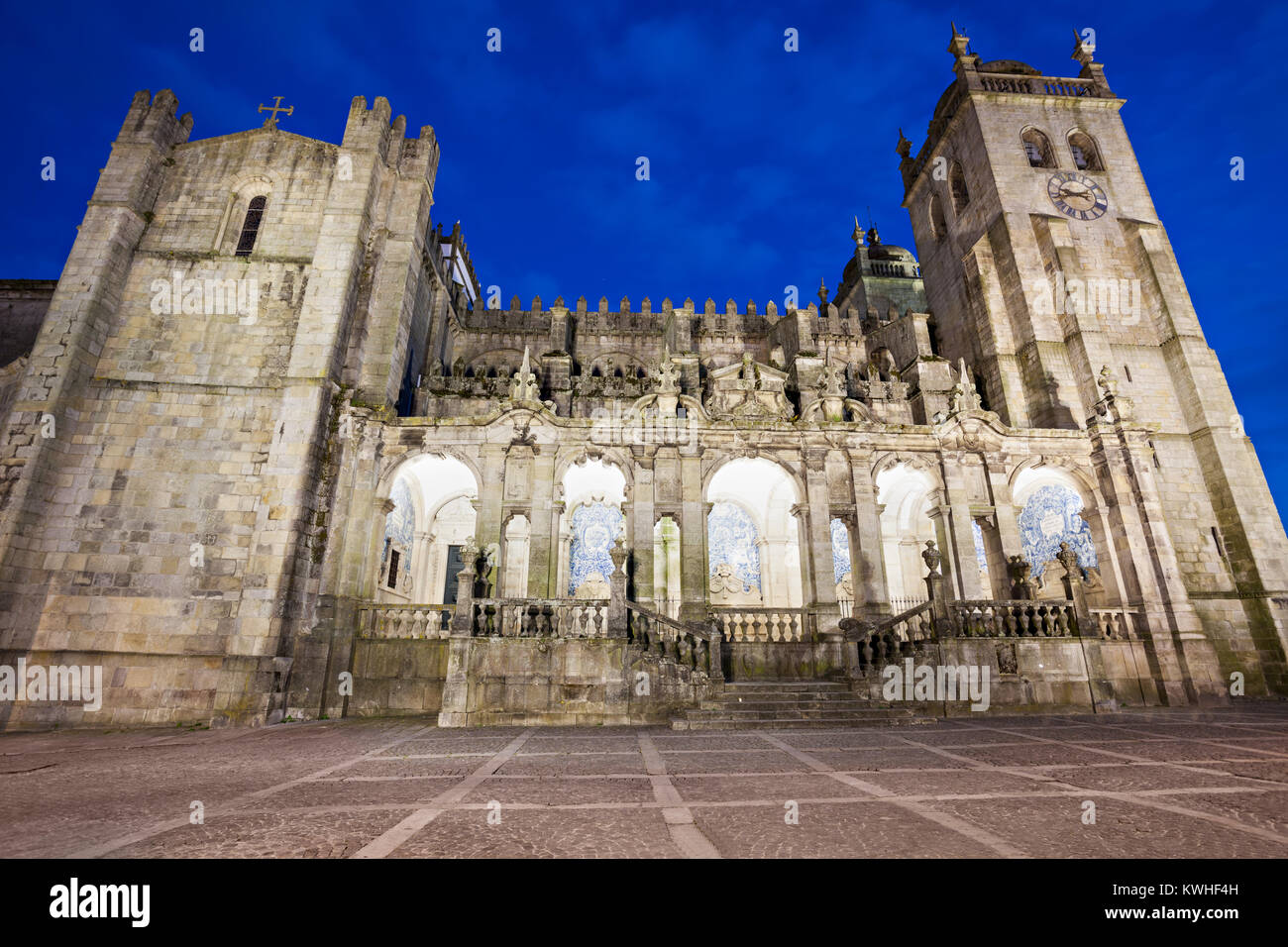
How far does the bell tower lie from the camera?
55.3 feet

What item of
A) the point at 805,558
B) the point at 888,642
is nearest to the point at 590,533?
the point at 805,558

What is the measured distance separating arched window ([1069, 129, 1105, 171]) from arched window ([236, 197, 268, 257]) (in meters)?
32.5

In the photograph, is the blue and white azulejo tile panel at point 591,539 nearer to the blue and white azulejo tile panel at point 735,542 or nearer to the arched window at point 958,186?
the blue and white azulejo tile panel at point 735,542

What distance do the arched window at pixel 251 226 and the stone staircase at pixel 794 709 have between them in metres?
18.7

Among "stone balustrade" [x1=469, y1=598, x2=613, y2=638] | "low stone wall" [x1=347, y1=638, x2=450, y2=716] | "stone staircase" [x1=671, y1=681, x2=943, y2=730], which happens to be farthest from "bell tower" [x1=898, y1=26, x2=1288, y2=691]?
"low stone wall" [x1=347, y1=638, x2=450, y2=716]

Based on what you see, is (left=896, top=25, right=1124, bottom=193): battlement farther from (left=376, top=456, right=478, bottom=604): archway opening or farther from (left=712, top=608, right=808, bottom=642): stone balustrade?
(left=376, top=456, right=478, bottom=604): archway opening

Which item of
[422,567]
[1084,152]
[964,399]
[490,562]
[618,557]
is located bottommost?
[618,557]

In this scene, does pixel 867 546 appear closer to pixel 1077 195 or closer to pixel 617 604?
pixel 617 604

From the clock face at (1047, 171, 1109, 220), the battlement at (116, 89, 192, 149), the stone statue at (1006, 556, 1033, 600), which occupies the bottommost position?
the stone statue at (1006, 556, 1033, 600)

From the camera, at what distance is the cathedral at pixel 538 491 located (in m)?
12.6

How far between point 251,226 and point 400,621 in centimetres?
1365

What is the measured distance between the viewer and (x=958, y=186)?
27.0 meters
